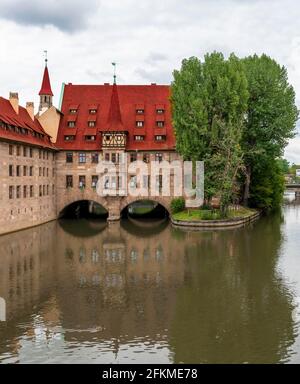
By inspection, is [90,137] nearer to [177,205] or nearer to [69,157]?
A: [69,157]

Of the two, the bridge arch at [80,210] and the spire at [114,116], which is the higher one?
the spire at [114,116]

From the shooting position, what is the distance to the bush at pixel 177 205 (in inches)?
2420

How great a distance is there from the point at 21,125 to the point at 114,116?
13.4 meters

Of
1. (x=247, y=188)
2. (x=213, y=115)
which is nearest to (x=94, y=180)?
(x=213, y=115)

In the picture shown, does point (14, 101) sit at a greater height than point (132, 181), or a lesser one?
greater

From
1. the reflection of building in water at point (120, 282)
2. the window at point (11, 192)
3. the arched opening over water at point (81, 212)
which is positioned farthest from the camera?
the arched opening over water at point (81, 212)

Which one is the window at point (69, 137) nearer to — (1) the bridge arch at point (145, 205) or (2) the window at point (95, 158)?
(2) the window at point (95, 158)

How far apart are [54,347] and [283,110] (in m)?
51.8

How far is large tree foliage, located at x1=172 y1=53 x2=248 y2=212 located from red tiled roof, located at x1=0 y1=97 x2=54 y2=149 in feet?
55.9

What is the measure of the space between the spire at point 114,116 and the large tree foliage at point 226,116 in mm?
7599

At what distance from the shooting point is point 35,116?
6700 cm

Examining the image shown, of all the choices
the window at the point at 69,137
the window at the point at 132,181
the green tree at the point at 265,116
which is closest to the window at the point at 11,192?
the window at the point at 69,137

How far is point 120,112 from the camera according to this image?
65750 mm

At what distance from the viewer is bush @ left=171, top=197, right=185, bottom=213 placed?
6147 cm
